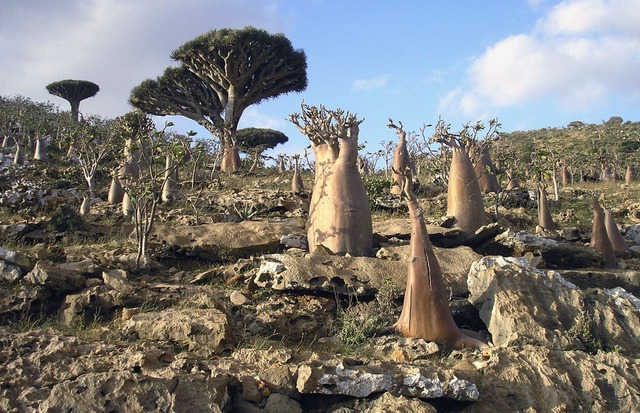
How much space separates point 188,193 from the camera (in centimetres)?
1190

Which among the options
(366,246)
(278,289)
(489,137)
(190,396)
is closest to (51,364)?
(190,396)

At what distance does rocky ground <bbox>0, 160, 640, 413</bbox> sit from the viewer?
3393mm

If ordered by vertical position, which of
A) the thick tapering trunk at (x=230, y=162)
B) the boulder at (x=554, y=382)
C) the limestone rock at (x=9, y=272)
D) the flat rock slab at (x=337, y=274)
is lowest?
the boulder at (x=554, y=382)

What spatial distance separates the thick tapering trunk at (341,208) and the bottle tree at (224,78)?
550 inches

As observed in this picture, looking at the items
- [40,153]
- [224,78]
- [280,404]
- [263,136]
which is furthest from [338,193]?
[263,136]

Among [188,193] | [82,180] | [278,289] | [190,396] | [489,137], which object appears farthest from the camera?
[82,180]

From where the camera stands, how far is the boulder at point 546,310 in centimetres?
474

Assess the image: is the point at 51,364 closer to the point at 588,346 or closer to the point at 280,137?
the point at 588,346

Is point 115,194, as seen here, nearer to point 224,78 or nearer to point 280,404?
point 280,404

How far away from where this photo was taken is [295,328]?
4.89m

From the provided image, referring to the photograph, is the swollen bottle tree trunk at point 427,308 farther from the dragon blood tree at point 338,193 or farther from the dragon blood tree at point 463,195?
the dragon blood tree at point 463,195

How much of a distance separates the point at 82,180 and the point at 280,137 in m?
18.2

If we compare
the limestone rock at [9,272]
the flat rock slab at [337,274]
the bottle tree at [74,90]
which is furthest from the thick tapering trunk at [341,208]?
the bottle tree at [74,90]

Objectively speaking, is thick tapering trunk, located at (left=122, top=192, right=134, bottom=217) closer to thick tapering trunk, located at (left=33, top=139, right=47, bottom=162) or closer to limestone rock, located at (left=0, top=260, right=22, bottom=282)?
limestone rock, located at (left=0, top=260, right=22, bottom=282)
